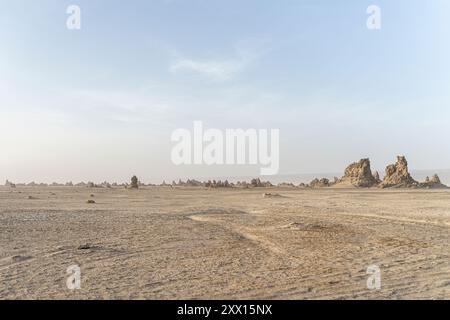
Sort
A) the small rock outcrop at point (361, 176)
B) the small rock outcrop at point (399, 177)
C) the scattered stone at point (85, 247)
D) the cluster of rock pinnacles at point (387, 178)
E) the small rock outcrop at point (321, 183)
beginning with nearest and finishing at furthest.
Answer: the scattered stone at point (85, 247) → the small rock outcrop at point (399, 177) → the cluster of rock pinnacles at point (387, 178) → the small rock outcrop at point (361, 176) → the small rock outcrop at point (321, 183)

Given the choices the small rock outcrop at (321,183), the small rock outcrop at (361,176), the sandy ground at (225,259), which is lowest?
the sandy ground at (225,259)

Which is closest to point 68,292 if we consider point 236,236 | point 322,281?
point 322,281

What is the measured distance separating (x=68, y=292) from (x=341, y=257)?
6.80 m

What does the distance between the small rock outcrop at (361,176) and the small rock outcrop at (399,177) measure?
9.37 ft

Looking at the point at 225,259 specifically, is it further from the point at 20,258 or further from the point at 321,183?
the point at 321,183

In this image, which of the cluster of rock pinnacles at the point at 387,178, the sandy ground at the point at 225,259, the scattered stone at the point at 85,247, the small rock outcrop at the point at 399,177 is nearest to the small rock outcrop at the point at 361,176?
the cluster of rock pinnacles at the point at 387,178

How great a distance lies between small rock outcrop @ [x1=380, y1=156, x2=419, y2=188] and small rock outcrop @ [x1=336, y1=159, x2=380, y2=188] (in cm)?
285

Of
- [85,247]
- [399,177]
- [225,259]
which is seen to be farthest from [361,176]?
[85,247]

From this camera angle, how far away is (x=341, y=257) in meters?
11.6

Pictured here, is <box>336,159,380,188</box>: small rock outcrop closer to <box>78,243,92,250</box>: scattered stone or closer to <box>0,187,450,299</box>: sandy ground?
<box>0,187,450,299</box>: sandy ground

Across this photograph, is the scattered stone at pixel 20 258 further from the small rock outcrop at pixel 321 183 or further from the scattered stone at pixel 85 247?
the small rock outcrop at pixel 321 183

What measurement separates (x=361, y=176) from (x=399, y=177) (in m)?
6.72

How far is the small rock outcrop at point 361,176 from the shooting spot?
68688mm
